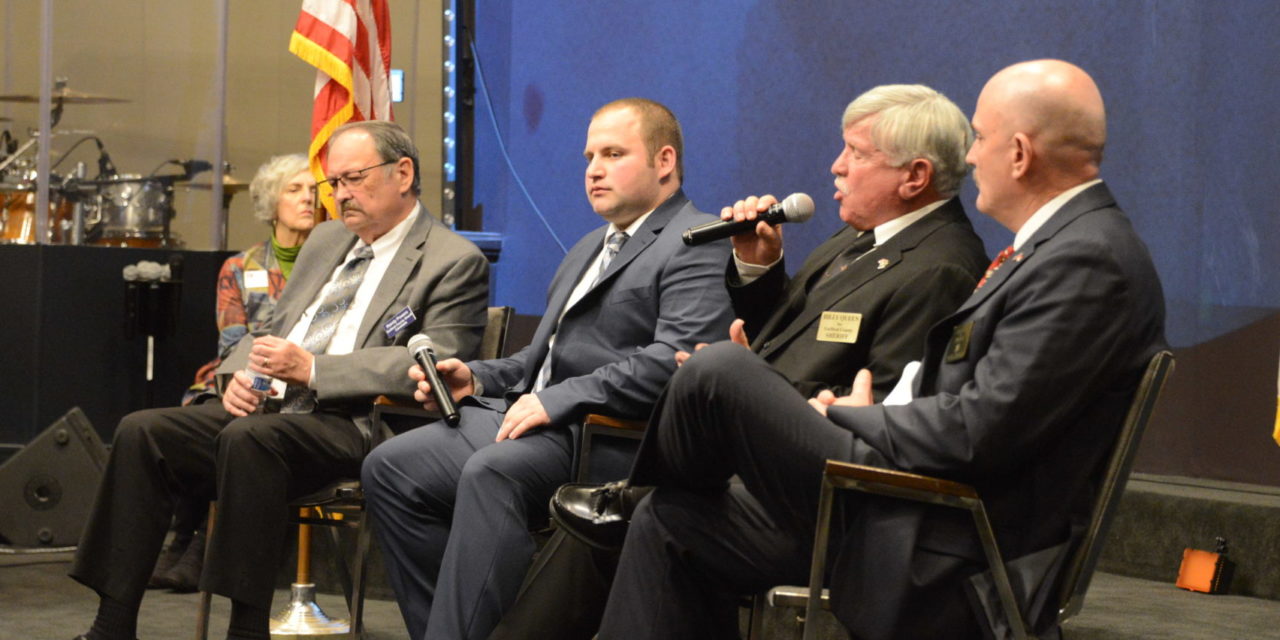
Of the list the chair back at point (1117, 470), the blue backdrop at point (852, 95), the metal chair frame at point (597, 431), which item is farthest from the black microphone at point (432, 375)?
the blue backdrop at point (852, 95)

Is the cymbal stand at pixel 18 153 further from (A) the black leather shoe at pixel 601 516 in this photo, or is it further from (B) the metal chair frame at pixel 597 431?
(A) the black leather shoe at pixel 601 516

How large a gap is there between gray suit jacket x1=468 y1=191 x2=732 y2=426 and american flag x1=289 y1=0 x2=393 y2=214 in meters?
1.58

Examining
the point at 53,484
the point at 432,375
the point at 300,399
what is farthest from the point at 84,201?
the point at 432,375

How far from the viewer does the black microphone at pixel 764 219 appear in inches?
97.6

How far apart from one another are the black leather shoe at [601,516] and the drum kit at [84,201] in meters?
3.68

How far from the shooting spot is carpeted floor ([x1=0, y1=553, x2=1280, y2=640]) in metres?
3.20

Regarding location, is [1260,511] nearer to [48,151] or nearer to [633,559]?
[633,559]

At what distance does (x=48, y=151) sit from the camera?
5.57 m

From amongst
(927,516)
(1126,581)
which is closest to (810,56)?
(1126,581)

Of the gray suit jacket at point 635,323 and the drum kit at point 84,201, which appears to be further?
the drum kit at point 84,201

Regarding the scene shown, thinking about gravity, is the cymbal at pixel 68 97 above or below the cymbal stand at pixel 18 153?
above

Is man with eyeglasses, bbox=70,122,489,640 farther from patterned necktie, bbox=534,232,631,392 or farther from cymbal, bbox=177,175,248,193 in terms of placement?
cymbal, bbox=177,175,248,193

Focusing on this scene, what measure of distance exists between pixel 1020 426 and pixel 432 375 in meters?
1.41

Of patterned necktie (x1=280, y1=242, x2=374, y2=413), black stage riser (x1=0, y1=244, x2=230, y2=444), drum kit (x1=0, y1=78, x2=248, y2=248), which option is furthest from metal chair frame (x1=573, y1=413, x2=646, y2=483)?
drum kit (x1=0, y1=78, x2=248, y2=248)
